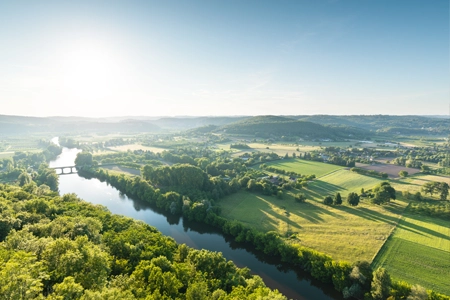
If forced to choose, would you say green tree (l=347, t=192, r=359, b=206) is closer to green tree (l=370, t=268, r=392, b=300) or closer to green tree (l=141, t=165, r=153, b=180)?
green tree (l=370, t=268, r=392, b=300)

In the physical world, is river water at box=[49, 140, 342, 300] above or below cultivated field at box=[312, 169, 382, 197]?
below

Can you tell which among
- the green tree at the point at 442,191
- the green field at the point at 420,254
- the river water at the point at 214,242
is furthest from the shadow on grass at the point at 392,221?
the river water at the point at 214,242

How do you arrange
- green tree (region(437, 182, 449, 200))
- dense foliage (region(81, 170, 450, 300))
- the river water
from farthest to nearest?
1. green tree (region(437, 182, 449, 200))
2. the river water
3. dense foliage (region(81, 170, 450, 300))

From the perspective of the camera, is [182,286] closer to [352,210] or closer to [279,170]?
[352,210]

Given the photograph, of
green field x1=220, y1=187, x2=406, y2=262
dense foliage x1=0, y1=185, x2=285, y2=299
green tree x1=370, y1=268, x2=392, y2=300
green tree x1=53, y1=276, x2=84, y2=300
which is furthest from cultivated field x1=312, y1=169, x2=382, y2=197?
green tree x1=53, y1=276, x2=84, y2=300

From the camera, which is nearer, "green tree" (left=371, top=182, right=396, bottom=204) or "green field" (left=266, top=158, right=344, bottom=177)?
"green tree" (left=371, top=182, right=396, bottom=204)

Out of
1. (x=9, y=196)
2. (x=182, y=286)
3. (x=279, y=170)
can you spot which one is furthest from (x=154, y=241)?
(x=279, y=170)

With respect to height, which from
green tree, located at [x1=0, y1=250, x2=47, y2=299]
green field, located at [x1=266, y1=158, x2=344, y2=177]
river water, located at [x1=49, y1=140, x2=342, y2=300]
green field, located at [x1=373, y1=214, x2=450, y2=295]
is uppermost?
green tree, located at [x1=0, y1=250, x2=47, y2=299]

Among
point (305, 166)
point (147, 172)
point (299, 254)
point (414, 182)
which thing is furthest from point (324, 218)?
point (147, 172)
